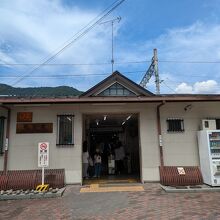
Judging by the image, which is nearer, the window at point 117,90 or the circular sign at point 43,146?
the circular sign at point 43,146

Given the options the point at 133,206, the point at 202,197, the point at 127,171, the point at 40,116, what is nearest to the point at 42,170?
the point at 40,116

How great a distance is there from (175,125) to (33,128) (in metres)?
6.13

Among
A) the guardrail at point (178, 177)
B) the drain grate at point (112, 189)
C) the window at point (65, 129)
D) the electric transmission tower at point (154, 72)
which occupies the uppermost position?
the electric transmission tower at point (154, 72)

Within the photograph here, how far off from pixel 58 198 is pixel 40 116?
379 cm

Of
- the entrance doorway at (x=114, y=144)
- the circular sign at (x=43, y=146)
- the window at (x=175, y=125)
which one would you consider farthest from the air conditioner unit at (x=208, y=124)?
the circular sign at (x=43, y=146)

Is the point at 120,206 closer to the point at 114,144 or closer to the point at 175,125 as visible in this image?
the point at 175,125

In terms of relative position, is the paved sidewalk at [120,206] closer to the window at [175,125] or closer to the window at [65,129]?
the window at [65,129]

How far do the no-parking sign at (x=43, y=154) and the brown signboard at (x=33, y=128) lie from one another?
3.36ft

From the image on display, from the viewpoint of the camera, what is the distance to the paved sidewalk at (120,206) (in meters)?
7.26

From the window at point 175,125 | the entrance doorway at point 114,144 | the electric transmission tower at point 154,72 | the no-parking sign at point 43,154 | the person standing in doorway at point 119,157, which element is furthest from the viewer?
the electric transmission tower at point 154,72

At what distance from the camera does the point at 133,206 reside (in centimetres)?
813

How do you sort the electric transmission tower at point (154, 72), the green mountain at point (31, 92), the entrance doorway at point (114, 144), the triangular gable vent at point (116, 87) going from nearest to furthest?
1. the green mountain at point (31, 92)
2. the triangular gable vent at point (116, 87)
3. the entrance doorway at point (114, 144)
4. the electric transmission tower at point (154, 72)

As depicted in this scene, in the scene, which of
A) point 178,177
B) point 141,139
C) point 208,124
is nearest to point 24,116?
point 141,139

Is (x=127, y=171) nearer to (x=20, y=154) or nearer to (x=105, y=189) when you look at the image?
(x=105, y=189)
